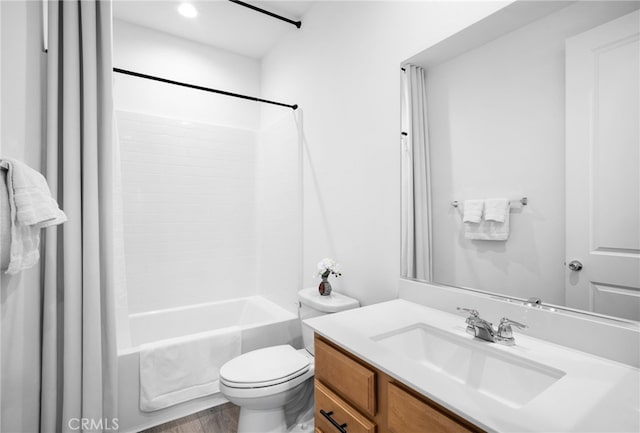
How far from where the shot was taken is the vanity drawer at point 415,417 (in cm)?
71

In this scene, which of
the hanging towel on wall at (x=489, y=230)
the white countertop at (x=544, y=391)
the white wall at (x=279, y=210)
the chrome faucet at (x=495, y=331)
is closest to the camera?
the white countertop at (x=544, y=391)

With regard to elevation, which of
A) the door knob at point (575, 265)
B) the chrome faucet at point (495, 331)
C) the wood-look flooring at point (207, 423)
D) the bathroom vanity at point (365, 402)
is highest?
the door knob at point (575, 265)

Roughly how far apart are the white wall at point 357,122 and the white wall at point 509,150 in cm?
21

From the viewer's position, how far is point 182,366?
6.42 feet

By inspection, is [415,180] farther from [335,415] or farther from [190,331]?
[190,331]

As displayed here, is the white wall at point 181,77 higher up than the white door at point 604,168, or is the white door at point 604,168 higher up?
the white wall at point 181,77

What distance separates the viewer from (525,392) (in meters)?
0.90

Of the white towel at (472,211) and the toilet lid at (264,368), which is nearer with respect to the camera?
the white towel at (472,211)

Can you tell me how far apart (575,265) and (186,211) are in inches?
106

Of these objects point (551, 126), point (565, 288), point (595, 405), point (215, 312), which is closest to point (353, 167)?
point (551, 126)

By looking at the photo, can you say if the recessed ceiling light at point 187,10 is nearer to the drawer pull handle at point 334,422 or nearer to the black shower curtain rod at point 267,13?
the black shower curtain rod at point 267,13

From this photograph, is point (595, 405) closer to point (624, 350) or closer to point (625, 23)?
point (624, 350)

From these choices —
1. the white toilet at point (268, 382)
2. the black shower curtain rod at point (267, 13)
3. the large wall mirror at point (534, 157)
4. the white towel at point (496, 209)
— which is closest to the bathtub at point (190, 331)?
the white toilet at point (268, 382)

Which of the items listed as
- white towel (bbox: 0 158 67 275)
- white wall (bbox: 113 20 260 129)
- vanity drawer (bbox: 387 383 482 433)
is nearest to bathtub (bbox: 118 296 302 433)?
white towel (bbox: 0 158 67 275)
